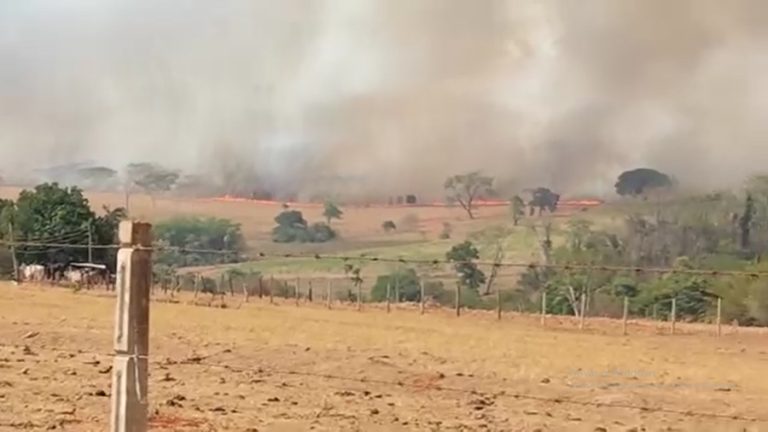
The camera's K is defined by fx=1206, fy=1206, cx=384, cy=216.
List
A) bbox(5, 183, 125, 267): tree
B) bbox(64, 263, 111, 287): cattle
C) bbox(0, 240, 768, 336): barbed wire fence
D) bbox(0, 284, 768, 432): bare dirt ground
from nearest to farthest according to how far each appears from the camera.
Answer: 1. bbox(0, 284, 768, 432): bare dirt ground
2. bbox(64, 263, 111, 287): cattle
3. bbox(0, 240, 768, 336): barbed wire fence
4. bbox(5, 183, 125, 267): tree

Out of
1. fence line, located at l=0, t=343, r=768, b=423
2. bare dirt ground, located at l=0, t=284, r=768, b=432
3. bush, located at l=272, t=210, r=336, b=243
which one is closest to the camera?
bare dirt ground, located at l=0, t=284, r=768, b=432

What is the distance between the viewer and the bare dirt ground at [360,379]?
13750 mm

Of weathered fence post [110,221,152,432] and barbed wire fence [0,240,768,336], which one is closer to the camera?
weathered fence post [110,221,152,432]

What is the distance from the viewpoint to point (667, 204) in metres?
141

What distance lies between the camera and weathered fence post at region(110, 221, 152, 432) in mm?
6117

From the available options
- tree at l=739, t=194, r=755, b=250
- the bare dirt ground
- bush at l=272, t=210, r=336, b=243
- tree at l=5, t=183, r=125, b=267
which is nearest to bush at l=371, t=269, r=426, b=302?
tree at l=5, t=183, r=125, b=267

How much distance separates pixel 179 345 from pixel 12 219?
55.9 m

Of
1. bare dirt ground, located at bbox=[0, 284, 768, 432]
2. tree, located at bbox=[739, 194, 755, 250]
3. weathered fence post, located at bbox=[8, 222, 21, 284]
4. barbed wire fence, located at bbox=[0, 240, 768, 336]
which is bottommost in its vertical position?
barbed wire fence, located at bbox=[0, 240, 768, 336]

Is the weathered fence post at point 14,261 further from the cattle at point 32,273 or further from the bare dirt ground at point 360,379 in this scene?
the bare dirt ground at point 360,379

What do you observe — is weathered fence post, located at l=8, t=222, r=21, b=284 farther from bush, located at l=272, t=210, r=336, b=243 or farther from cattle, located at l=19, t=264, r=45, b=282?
bush, located at l=272, t=210, r=336, b=243

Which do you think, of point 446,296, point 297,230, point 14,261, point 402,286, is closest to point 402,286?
point 402,286

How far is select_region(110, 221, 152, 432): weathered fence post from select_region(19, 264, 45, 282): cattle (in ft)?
197

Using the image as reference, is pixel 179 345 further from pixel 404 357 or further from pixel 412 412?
pixel 412 412

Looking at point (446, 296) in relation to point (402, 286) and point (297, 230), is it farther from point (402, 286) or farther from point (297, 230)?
point (297, 230)
